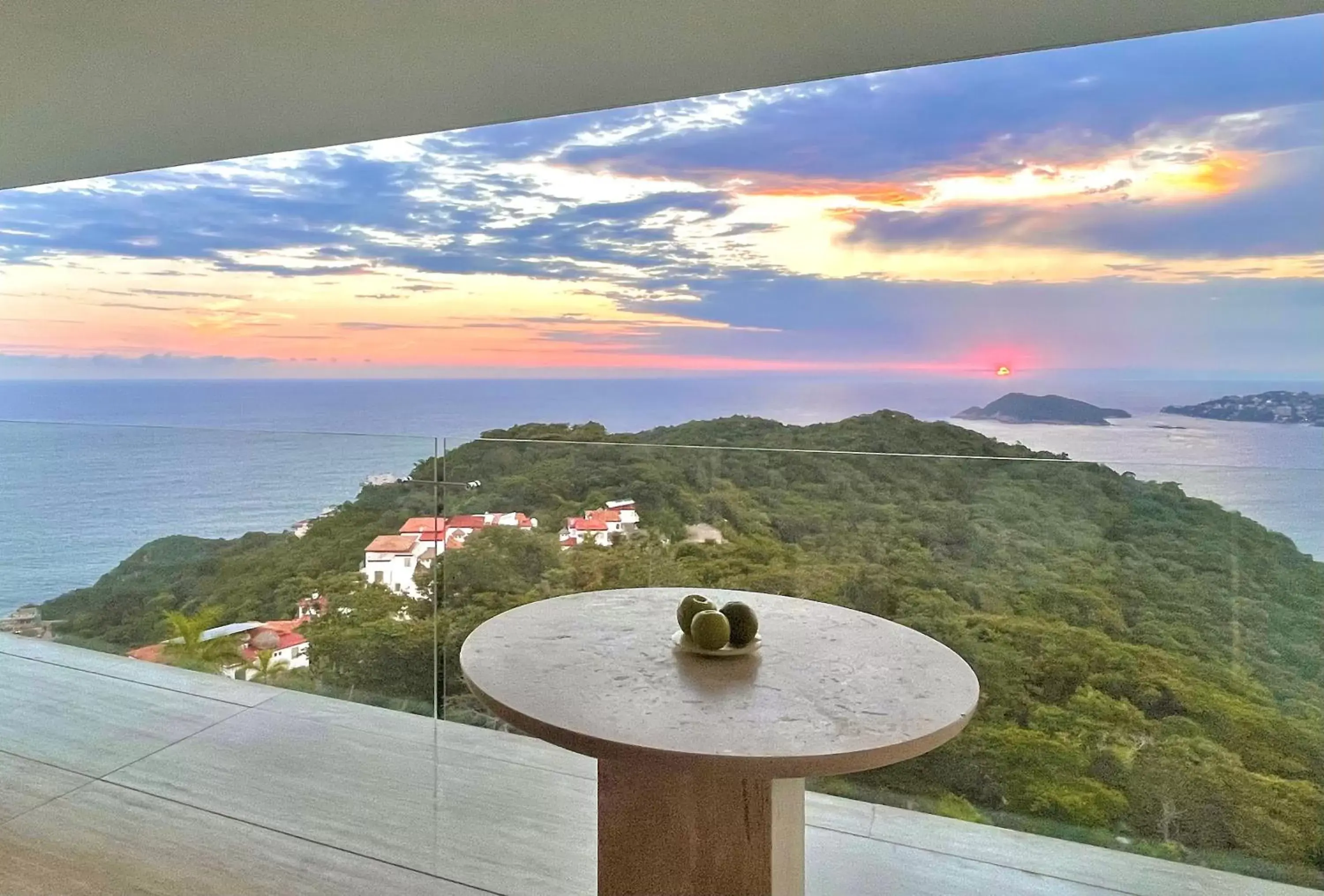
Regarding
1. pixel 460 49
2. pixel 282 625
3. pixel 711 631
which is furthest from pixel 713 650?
pixel 460 49

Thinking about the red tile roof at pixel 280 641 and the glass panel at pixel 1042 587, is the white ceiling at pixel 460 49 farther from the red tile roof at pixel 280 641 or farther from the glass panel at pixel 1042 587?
the red tile roof at pixel 280 641

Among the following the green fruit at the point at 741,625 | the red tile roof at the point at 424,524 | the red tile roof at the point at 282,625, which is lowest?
the red tile roof at the point at 282,625

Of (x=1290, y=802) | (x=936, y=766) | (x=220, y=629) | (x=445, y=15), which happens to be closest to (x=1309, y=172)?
(x=1290, y=802)

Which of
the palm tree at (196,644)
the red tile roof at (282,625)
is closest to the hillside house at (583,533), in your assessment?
the red tile roof at (282,625)

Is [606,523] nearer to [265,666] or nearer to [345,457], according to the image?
[345,457]

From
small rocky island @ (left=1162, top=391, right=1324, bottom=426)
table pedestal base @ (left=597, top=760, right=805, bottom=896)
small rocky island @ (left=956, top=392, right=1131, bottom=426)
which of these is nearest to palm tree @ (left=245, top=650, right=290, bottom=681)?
table pedestal base @ (left=597, top=760, right=805, bottom=896)

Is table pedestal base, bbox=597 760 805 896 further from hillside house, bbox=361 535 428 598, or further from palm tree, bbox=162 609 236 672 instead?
palm tree, bbox=162 609 236 672
